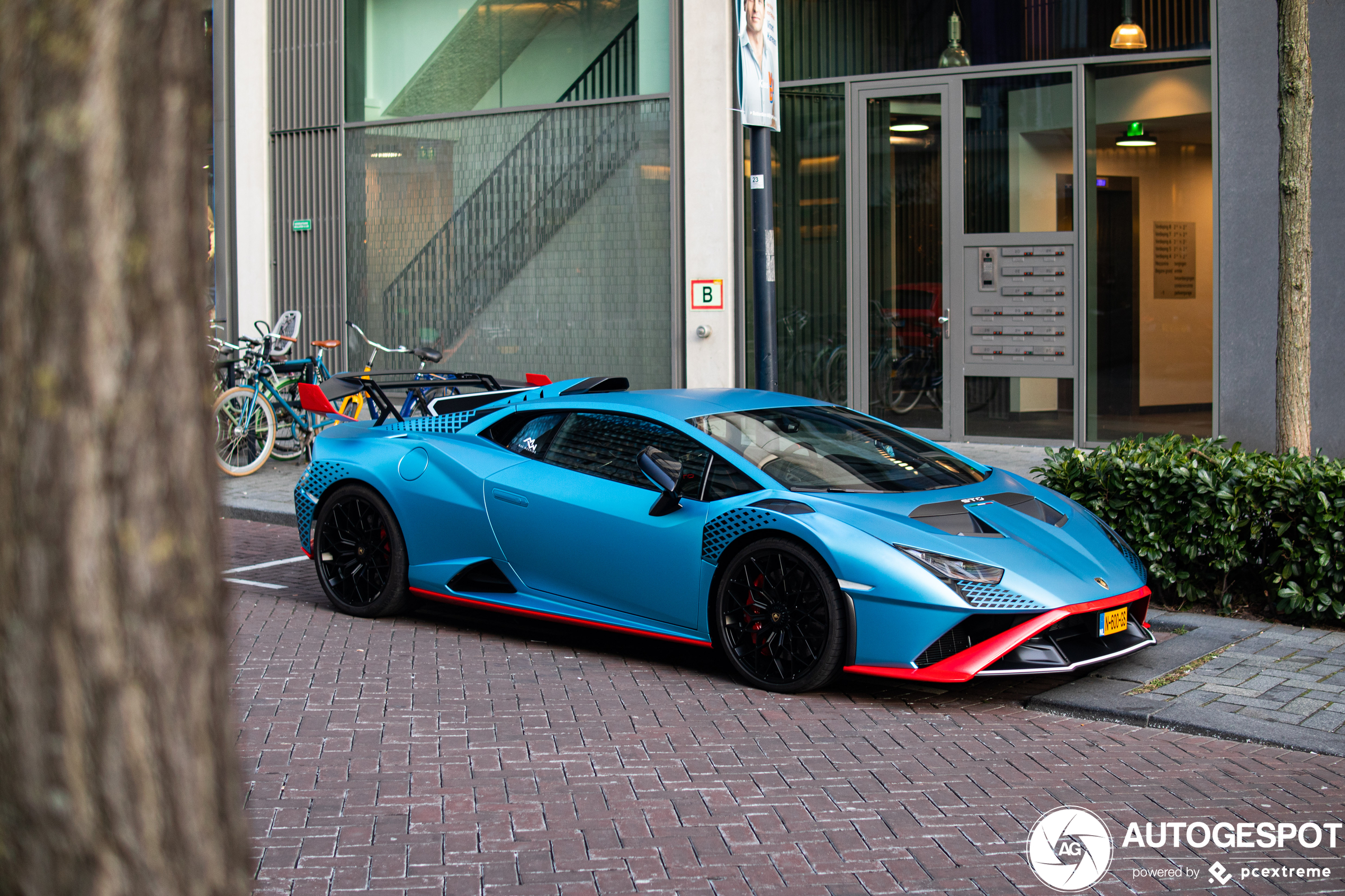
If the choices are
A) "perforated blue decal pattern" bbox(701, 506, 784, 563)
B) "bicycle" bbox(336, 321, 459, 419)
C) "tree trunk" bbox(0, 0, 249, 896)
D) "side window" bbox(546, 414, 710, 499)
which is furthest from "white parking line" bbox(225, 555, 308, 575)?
"tree trunk" bbox(0, 0, 249, 896)

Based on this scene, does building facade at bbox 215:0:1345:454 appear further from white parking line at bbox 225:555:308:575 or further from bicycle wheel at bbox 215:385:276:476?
white parking line at bbox 225:555:308:575

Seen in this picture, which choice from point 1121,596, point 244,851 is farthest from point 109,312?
point 1121,596

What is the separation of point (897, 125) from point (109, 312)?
40.7 feet

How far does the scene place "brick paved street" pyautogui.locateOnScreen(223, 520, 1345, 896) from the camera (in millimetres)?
3641

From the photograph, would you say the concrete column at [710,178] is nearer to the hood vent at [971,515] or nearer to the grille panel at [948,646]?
the hood vent at [971,515]

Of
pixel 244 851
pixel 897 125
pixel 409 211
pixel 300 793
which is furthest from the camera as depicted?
pixel 409 211

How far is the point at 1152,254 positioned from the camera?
1212cm

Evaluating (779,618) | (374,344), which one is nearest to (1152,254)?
(374,344)

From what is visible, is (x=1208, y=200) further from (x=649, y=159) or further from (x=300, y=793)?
(x=300, y=793)

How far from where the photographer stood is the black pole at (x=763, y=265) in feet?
27.3

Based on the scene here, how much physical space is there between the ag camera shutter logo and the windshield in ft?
6.53

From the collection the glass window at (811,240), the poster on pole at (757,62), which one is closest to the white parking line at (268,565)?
the poster on pole at (757,62)

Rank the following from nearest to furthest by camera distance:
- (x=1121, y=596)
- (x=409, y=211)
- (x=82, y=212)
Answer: (x=82, y=212) < (x=1121, y=596) < (x=409, y=211)

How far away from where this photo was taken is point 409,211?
1564 cm
